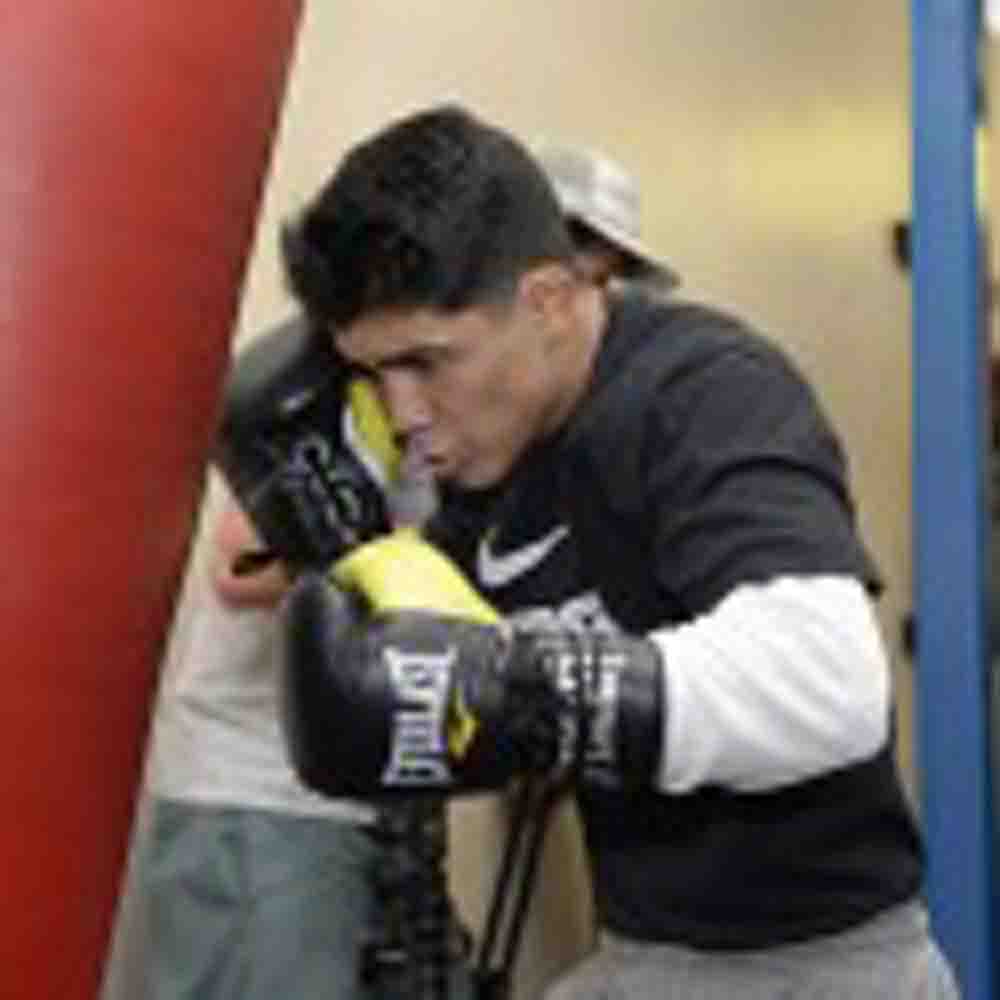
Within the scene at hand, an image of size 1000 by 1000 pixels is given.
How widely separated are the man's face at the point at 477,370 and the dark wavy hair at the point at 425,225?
1 cm

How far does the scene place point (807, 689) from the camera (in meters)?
0.92

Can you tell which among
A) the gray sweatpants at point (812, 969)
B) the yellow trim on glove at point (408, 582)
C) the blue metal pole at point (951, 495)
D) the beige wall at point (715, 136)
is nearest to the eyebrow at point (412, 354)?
the yellow trim on glove at point (408, 582)

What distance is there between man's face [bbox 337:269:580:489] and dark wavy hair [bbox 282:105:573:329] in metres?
0.01

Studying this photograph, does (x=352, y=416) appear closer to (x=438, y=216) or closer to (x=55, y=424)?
(x=438, y=216)

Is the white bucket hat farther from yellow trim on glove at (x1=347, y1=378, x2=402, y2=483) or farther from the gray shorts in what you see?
the gray shorts

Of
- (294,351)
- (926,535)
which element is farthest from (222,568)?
(926,535)

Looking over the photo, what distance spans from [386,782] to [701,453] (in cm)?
24

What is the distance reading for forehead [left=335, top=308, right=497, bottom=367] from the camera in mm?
Answer: 1056

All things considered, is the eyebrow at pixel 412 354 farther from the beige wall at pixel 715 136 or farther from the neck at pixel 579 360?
the beige wall at pixel 715 136

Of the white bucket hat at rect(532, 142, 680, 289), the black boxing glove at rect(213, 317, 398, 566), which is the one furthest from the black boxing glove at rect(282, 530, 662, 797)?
the white bucket hat at rect(532, 142, 680, 289)

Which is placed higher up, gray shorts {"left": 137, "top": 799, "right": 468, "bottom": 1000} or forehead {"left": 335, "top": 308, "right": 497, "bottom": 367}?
forehead {"left": 335, "top": 308, "right": 497, "bottom": 367}

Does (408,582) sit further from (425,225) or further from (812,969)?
(812,969)

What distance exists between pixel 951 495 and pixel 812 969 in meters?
0.97

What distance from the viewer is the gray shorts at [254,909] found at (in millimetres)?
1419
